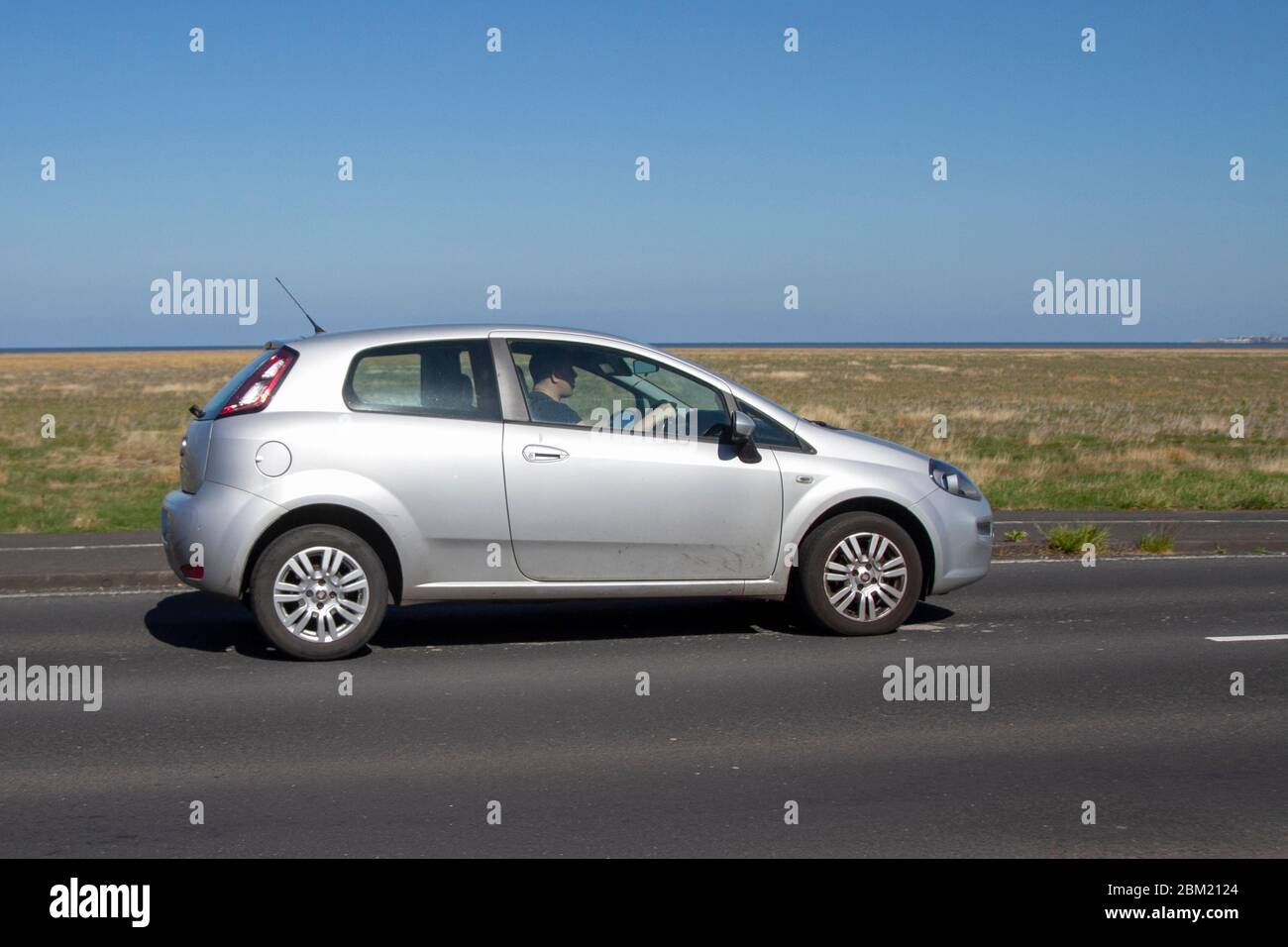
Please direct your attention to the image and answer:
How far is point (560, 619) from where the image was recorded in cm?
962

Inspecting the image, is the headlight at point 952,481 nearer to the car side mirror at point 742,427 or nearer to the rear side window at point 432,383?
the car side mirror at point 742,427

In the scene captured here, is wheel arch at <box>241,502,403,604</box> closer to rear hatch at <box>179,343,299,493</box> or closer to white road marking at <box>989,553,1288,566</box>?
rear hatch at <box>179,343,299,493</box>

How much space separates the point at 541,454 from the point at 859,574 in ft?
6.82

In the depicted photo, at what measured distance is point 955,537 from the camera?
8.70 meters

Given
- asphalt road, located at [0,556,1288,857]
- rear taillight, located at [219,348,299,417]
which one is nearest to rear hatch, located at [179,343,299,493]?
rear taillight, located at [219,348,299,417]

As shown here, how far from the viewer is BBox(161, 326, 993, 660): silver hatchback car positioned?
26.1ft

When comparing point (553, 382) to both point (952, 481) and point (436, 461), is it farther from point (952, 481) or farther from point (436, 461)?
point (952, 481)

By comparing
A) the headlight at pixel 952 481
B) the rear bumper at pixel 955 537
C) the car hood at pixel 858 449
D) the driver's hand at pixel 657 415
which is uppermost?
the driver's hand at pixel 657 415

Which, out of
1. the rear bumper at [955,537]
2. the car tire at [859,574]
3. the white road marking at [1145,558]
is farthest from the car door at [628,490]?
the white road marking at [1145,558]

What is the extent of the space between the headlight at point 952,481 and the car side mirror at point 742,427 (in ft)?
4.20

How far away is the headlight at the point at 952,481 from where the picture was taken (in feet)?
28.7

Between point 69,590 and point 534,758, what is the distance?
242 inches

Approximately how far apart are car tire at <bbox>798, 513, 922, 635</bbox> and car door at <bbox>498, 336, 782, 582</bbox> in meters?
0.29
